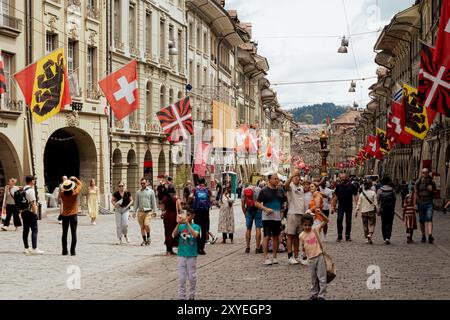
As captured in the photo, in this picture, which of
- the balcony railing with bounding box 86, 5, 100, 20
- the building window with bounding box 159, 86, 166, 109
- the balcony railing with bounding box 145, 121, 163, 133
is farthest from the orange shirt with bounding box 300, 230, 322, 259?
the building window with bounding box 159, 86, 166, 109

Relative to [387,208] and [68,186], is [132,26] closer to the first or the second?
[387,208]

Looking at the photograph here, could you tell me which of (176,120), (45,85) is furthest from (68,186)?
(176,120)

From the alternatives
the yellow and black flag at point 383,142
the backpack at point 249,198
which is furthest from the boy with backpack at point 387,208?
the yellow and black flag at point 383,142

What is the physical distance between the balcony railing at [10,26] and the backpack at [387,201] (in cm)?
1518

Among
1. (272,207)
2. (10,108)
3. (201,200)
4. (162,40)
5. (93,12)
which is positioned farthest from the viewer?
(162,40)

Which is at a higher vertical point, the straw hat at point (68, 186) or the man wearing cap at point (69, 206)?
the straw hat at point (68, 186)

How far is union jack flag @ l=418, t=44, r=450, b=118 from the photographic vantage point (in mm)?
22031

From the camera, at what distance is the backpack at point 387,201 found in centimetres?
2166

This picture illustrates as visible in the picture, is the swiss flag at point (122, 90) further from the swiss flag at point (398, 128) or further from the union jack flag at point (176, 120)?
the swiss flag at point (398, 128)

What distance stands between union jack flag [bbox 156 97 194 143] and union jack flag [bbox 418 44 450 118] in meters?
14.9

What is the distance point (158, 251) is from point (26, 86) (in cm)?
749

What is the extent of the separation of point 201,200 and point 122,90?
9784 mm

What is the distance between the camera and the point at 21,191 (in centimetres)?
1872

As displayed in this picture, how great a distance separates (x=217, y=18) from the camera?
62875 millimetres
